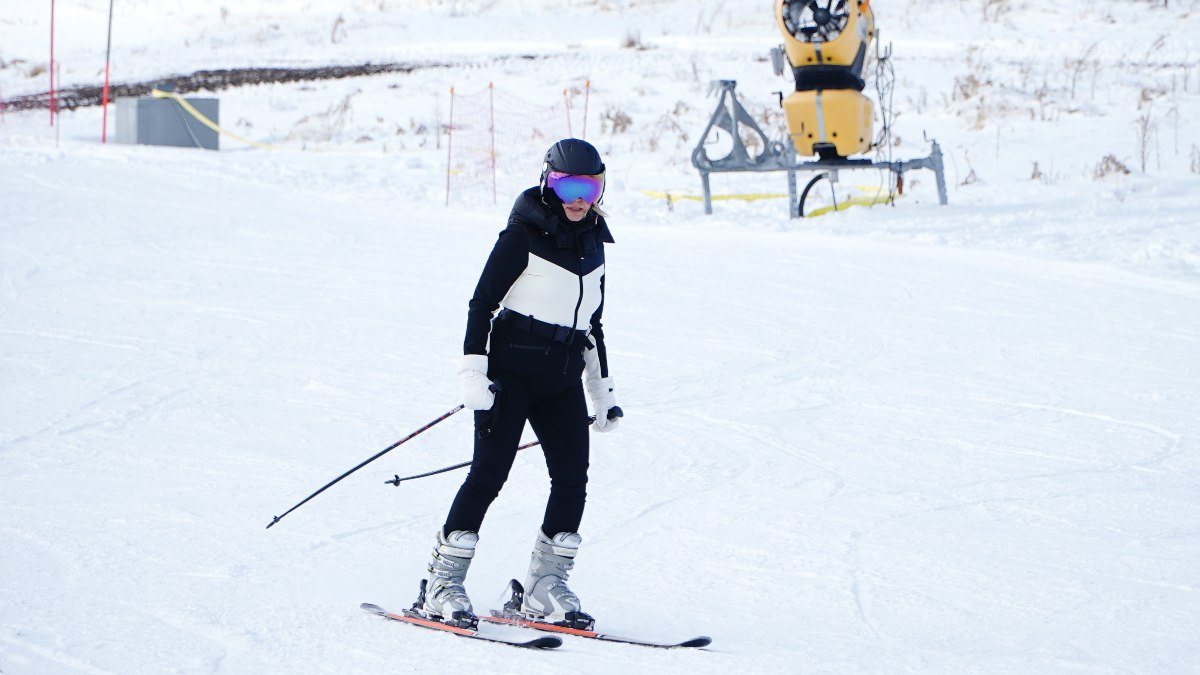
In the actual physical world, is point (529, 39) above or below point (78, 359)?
above

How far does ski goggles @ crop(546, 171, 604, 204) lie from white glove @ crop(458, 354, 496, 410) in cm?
58

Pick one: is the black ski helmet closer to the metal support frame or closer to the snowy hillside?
the snowy hillside

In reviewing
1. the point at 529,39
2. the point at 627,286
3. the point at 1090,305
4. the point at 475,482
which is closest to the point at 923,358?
the point at 1090,305

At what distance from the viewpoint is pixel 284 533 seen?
5344 mm

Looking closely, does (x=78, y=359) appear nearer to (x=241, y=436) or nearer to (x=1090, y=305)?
(x=241, y=436)

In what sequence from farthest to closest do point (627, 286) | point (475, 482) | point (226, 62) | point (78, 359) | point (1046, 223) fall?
point (226, 62), point (1046, 223), point (627, 286), point (78, 359), point (475, 482)

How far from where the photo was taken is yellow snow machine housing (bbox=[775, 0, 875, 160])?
1396 centimetres

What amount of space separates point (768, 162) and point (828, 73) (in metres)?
1.18

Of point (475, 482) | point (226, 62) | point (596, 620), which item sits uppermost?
point (226, 62)

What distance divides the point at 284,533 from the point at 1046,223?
10.00 meters

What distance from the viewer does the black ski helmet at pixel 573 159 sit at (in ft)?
13.6

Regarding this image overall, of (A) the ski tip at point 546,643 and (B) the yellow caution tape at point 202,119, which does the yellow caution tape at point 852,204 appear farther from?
(A) the ski tip at point 546,643

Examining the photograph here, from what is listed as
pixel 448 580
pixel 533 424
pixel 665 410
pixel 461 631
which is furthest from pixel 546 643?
pixel 665 410

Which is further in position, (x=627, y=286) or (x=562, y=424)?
(x=627, y=286)
